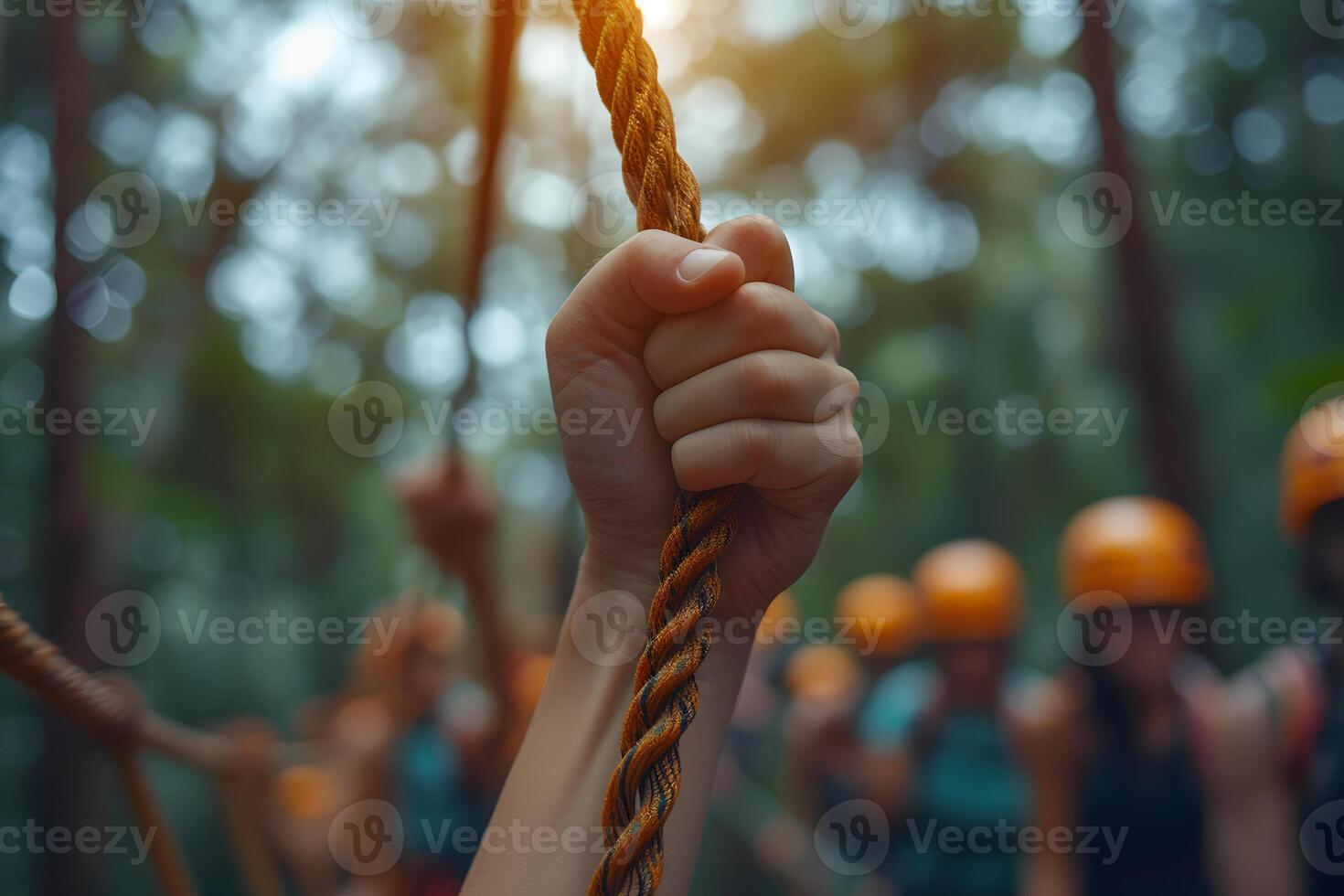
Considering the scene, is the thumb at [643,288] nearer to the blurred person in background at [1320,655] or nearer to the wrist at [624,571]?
the wrist at [624,571]

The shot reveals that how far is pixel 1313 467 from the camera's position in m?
3.07

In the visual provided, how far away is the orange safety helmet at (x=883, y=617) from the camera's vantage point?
6578mm

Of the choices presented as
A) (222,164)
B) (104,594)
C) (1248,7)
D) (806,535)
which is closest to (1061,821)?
(806,535)

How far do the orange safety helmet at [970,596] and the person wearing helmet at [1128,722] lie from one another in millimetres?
631

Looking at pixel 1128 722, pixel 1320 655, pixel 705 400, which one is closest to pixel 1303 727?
pixel 1320 655

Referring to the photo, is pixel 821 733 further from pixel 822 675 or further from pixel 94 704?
pixel 94 704

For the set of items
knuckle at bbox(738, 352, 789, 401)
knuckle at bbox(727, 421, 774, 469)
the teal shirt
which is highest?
knuckle at bbox(738, 352, 789, 401)

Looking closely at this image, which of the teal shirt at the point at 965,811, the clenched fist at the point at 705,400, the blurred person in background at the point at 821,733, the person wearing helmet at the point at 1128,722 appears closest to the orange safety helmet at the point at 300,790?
the blurred person in background at the point at 821,733

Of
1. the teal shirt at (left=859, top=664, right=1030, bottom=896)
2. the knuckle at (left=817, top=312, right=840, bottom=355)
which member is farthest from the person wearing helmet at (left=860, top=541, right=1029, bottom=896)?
the knuckle at (left=817, top=312, right=840, bottom=355)

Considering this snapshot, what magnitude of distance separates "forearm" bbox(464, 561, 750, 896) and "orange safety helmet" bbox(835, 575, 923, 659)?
4.92 m

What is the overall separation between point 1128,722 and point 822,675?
15.6ft

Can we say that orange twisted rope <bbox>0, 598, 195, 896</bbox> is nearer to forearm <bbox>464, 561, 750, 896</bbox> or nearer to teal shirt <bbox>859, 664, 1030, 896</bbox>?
forearm <bbox>464, 561, 750, 896</bbox>

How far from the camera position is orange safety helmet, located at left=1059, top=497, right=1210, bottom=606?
3.58m

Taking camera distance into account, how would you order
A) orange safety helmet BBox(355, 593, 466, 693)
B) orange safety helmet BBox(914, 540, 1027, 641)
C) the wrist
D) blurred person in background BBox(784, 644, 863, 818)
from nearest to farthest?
the wrist → orange safety helmet BBox(914, 540, 1027, 641) → orange safety helmet BBox(355, 593, 466, 693) → blurred person in background BBox(784, 644, 863, 818)
